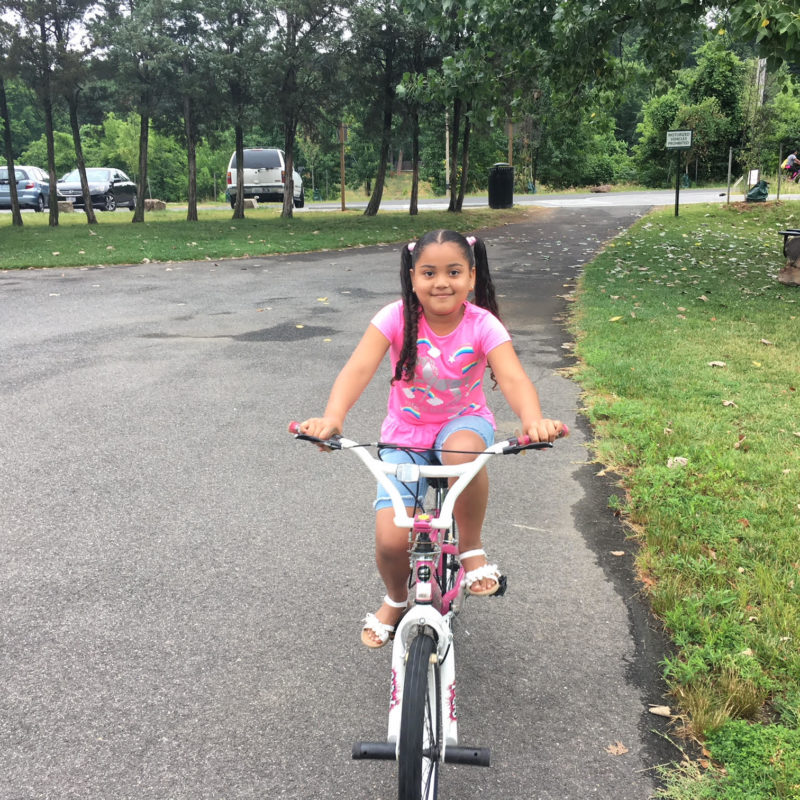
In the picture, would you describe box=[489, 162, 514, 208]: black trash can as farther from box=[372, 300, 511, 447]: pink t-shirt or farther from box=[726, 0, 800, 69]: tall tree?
box=[372, 300, 511, 447]: pink t-shirt

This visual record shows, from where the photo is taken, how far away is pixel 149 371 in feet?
24.4

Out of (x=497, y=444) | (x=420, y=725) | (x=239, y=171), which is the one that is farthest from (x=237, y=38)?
(x=420, y=725)

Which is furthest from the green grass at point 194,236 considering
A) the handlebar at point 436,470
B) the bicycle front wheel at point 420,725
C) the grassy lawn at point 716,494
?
the bicycle front wheel at point 420,725

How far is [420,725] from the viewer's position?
2004 millimetres

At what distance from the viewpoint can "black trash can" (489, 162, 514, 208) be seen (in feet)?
92.9

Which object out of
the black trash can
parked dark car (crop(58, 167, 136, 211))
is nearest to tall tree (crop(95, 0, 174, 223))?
parked dark car (crop(58, 167, 136, 211))

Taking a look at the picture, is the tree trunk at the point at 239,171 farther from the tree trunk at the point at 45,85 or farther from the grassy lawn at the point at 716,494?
the grassy lawn at the point at 716,494

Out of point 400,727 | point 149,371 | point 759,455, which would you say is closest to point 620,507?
point 759,455

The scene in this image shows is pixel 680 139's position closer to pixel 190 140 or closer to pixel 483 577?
pixel 190 140

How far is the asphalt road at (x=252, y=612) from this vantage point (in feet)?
8.40

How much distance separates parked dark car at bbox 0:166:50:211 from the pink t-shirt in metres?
28.9

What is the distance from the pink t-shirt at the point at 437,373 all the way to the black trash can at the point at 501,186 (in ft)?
87.9

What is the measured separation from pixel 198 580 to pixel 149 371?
13.5 ft

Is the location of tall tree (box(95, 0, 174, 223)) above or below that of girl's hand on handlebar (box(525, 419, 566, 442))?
above
